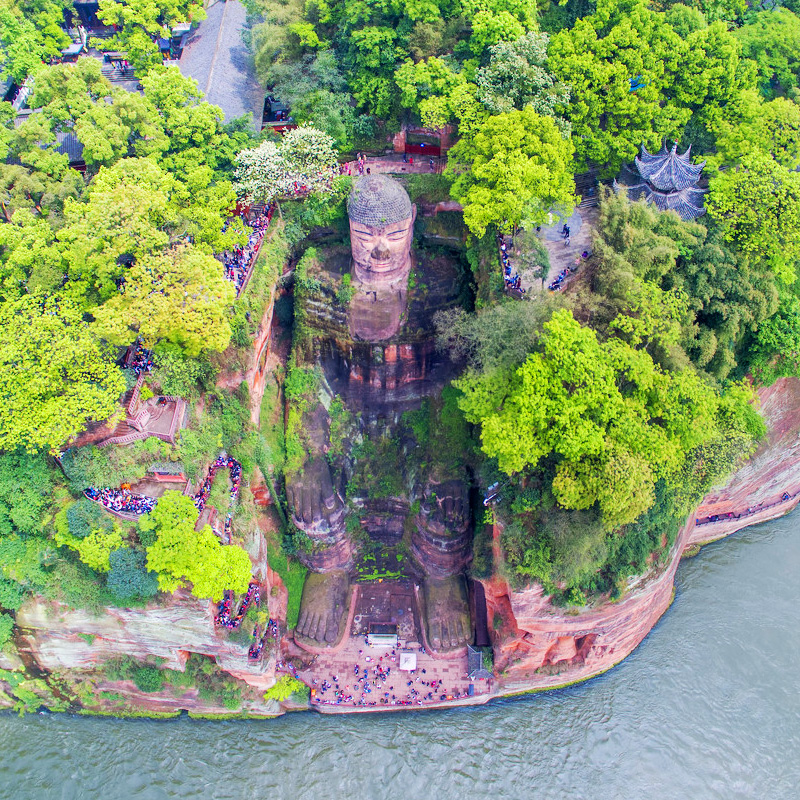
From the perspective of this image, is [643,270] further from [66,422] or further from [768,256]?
[66,422]

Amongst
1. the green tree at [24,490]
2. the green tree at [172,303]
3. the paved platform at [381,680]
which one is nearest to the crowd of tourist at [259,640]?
the paved platform at [381,680]

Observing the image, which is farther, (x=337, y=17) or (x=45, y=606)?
(x=337, y=17)

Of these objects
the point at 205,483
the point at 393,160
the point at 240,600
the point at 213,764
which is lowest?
the point at 213,764

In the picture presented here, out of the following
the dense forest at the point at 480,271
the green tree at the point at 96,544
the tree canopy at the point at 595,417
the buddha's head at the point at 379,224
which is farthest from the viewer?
the buddha's head at the point at 379,224

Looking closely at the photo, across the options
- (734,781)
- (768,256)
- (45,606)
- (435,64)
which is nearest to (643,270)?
(768,256)

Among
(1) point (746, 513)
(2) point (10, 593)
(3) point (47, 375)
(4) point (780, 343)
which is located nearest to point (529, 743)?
(1) point (746, 513)

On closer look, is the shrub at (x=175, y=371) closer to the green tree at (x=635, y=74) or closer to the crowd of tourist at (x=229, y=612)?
the crowd of tourist at (x=229, y=612)

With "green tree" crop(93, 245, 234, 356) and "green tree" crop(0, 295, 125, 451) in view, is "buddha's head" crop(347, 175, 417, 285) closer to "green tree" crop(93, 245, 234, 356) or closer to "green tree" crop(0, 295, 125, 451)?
"green tree" crop(93, 245, 234, 356)
